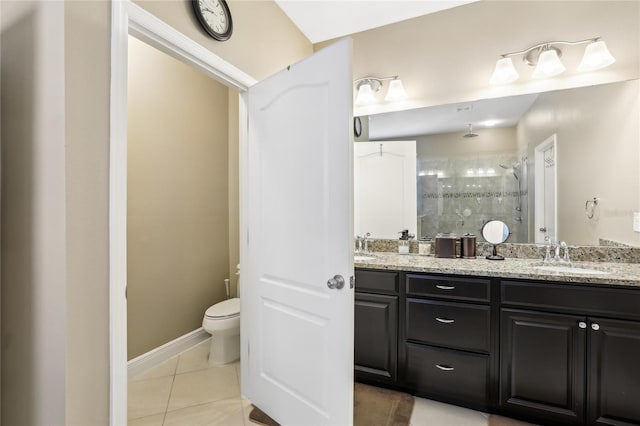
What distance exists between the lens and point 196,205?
2896mm

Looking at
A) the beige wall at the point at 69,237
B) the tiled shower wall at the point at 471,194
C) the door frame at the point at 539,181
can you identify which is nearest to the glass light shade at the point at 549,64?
the door frame at the point at 539,181

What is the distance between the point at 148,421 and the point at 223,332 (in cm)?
73

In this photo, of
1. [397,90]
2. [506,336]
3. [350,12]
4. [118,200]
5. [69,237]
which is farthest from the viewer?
[397,90]

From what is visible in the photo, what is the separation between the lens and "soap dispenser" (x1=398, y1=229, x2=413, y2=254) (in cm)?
257

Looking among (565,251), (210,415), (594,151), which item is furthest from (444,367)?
(594,151)

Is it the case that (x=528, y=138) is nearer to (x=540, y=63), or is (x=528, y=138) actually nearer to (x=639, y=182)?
(x=540, y=63)

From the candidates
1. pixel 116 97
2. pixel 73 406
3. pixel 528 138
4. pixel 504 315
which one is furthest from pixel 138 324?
pixel 528 138

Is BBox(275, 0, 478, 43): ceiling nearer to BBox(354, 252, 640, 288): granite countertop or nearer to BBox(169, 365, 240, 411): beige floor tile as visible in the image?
BBox(354, 252, 640, 288): granite countertop

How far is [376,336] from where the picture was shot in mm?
2068

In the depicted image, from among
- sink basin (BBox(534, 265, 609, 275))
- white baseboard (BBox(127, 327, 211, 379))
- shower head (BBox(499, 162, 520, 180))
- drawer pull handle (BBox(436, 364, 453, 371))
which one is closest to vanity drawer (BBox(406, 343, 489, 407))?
drawer pull handle (BBox(436, 364, 453, 371))

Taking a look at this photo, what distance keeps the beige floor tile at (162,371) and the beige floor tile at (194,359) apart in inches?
1.7

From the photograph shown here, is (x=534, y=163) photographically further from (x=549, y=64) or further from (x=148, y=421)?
(x=148, y=421)

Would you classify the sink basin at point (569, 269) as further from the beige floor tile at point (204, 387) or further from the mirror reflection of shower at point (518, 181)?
the beige floor tile at point (204, 387)

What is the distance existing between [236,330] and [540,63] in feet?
9.79
